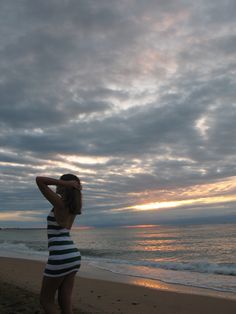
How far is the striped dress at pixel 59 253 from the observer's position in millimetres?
2980

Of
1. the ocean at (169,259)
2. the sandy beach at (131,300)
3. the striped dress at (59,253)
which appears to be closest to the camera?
the striped dress at (59,253)

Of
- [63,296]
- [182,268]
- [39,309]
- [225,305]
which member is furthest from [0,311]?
[182,268]

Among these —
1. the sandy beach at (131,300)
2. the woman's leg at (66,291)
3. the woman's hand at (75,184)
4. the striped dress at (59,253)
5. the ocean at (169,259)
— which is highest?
the woman's hand at (75,184)

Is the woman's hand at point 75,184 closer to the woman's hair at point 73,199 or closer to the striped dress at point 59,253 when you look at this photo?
the woman's hair at point 73,199

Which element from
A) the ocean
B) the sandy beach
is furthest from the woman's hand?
the ocean

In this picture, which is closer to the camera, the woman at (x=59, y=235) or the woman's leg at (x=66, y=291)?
the woman at (x=59, y=235)

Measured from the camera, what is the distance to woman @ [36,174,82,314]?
2994 mm

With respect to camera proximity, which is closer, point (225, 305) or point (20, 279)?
point (225, 305)

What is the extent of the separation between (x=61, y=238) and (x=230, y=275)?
39.9 ft

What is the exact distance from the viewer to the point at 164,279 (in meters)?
11.8

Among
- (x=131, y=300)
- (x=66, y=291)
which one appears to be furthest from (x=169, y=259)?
(x=66, y=291)

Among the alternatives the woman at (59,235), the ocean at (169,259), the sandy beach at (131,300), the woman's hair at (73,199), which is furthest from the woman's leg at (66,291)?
the ocean at (169,259)

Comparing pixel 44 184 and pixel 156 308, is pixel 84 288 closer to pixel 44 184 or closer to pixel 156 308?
pixel 156 308

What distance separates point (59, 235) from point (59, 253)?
15cm
